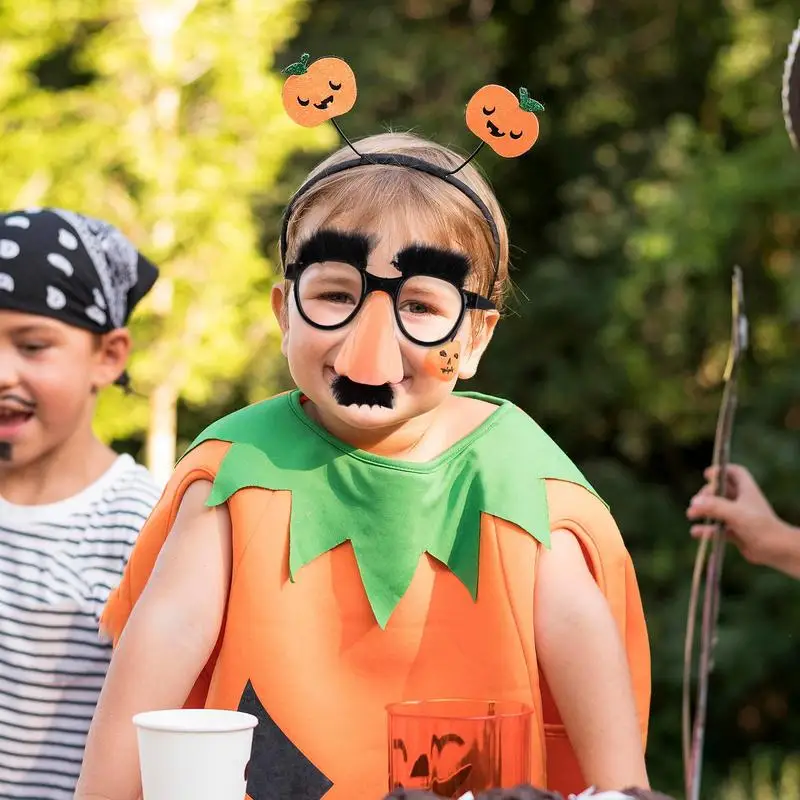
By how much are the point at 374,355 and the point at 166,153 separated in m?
5.83

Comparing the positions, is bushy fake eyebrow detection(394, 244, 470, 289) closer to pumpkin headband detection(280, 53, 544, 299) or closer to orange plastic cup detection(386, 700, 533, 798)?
pumpkin headband detection(280, 53, 544, 299)

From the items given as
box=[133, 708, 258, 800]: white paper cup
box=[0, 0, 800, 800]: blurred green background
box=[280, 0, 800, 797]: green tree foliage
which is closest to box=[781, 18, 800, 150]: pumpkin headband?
box=[133, 708, 258, 800]: white paper cup

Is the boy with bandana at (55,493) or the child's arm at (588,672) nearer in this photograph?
the child's arm at (588,672)

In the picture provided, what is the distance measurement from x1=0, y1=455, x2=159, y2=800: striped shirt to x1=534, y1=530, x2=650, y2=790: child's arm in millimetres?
894

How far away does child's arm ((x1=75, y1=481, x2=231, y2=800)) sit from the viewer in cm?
152

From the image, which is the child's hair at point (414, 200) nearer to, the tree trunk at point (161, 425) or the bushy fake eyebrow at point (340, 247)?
the bushy fake eyebrow at point (340, 247)

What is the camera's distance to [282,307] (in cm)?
175

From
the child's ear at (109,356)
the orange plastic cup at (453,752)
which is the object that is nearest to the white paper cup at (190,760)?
the orange plastic cup at (453,752)

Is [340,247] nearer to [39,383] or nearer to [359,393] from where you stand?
[359,393]

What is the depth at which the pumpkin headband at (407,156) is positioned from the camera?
1.62 metres

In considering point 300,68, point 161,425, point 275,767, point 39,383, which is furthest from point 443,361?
point 161,425

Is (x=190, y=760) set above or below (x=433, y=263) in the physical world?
below

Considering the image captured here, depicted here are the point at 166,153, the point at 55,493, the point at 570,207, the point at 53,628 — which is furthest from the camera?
the point at 570,207

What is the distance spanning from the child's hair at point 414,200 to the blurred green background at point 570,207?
4.45 metres
